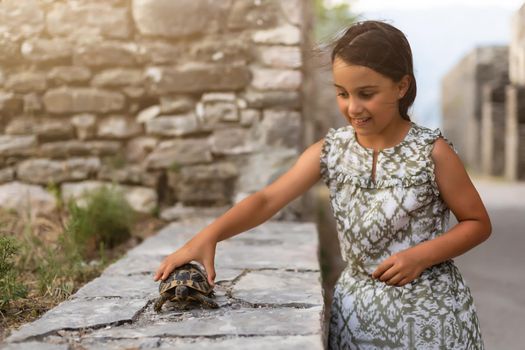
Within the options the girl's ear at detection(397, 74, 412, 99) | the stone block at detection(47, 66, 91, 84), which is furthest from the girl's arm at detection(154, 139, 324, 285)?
the stone block at detection(47, 66, 91, 84)

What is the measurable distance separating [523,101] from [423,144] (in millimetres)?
10005

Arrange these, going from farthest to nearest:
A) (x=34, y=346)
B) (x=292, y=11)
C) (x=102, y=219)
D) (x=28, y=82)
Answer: (x=28, y=82) < (x=292, y=11) < (x=102, y=219) < (x=34, y=346)

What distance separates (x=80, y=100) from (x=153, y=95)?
45 centimetres

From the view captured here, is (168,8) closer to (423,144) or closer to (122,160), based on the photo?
(122,160)

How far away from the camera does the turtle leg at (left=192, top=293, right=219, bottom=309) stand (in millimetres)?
2023

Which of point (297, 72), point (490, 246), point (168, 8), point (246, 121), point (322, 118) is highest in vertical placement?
point (168, 8)

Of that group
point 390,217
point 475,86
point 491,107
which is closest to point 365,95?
point 390,217

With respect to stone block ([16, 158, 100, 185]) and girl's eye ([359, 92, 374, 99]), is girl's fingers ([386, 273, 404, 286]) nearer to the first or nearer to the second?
girl's eye ([359, 92, 374, 99])

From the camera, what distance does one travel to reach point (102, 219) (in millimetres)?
3816

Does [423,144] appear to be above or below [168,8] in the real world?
below

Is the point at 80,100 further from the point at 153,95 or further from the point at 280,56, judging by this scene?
the point at 280,56

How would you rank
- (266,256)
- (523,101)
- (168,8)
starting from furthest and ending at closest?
(523,101), (168,8), (266,256)

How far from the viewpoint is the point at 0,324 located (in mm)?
2096

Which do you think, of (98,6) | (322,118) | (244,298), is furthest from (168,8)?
(322,118)
